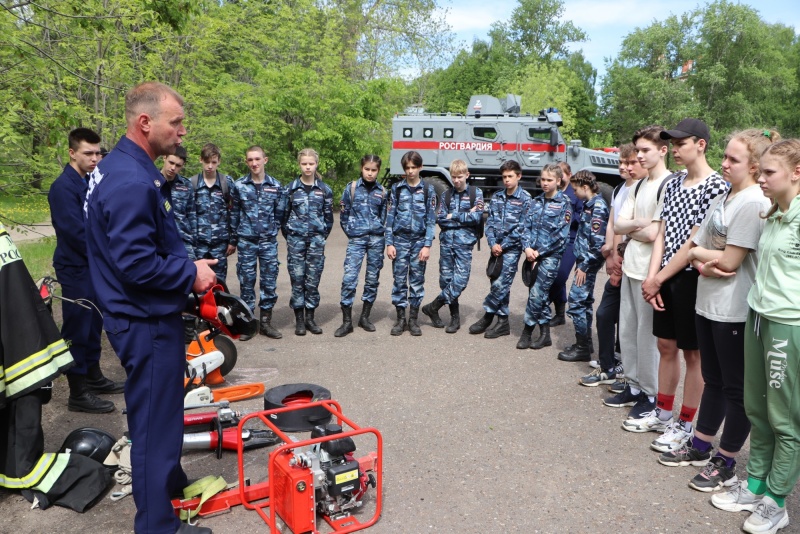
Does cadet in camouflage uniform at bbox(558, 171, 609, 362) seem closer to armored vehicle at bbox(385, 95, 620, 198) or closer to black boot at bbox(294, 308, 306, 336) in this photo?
black boot at bbox(294, 308, 306, 336)

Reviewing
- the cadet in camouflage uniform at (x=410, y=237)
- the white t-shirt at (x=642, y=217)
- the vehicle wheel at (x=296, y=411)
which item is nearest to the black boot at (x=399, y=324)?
the cadet in camouflage uniform at (x=410, y=237)

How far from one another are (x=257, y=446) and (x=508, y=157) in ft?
48.1

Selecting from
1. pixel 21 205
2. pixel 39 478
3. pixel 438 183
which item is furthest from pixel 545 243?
pixel 438 183

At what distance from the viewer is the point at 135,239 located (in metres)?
2.77

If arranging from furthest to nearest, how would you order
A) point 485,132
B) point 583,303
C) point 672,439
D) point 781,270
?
point 485,132, point 583,303, point 672,439, point 781,270

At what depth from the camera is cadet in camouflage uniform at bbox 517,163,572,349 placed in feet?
21.4

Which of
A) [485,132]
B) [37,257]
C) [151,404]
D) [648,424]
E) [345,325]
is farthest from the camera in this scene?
[485,132]

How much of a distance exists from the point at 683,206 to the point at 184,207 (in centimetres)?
498

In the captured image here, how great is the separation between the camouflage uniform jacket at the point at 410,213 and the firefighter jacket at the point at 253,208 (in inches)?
53.9

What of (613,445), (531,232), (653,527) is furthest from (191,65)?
(653,527)

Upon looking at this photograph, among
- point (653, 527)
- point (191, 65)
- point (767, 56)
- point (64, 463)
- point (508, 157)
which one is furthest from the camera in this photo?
point (767, 56)

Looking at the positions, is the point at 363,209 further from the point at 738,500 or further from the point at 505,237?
the point at 738,500

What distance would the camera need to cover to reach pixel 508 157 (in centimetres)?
1759

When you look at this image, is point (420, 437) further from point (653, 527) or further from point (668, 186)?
point (668, 186)
